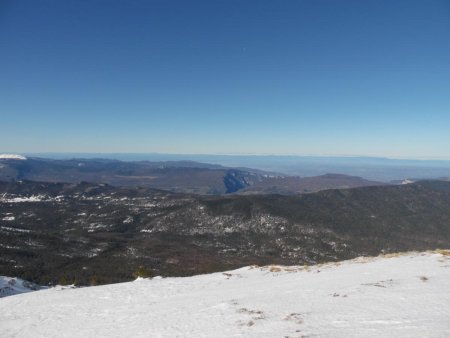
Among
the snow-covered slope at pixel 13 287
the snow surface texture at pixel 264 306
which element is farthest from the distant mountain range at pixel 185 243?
the snow surface texture at pixel 264 306

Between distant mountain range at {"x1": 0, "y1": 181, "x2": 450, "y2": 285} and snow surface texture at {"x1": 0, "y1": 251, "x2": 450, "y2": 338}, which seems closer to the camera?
snow surface texture at {"x1": 0, "y1": 251, "x2": 450, "y2": 338}

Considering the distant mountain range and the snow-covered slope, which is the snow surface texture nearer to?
the snow-covered slope

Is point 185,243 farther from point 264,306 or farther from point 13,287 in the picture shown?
point 264,306

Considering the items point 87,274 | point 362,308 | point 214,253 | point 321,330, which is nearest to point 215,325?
point 321,330

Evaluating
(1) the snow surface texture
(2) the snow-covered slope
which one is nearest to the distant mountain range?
(2) the snow-covered slope

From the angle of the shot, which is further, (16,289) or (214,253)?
(214,253)

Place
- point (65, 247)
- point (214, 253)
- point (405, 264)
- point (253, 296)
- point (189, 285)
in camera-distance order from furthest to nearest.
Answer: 1. point (214, 253)
2. point (65, 247)
3. point (189, 285)
4. point (405, 264)
5. point (253, 296)

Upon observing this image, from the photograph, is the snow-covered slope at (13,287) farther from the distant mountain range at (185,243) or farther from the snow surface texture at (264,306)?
the distant mountain range at (185,243)

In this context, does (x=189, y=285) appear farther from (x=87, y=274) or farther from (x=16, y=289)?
(x=87, y=274)
